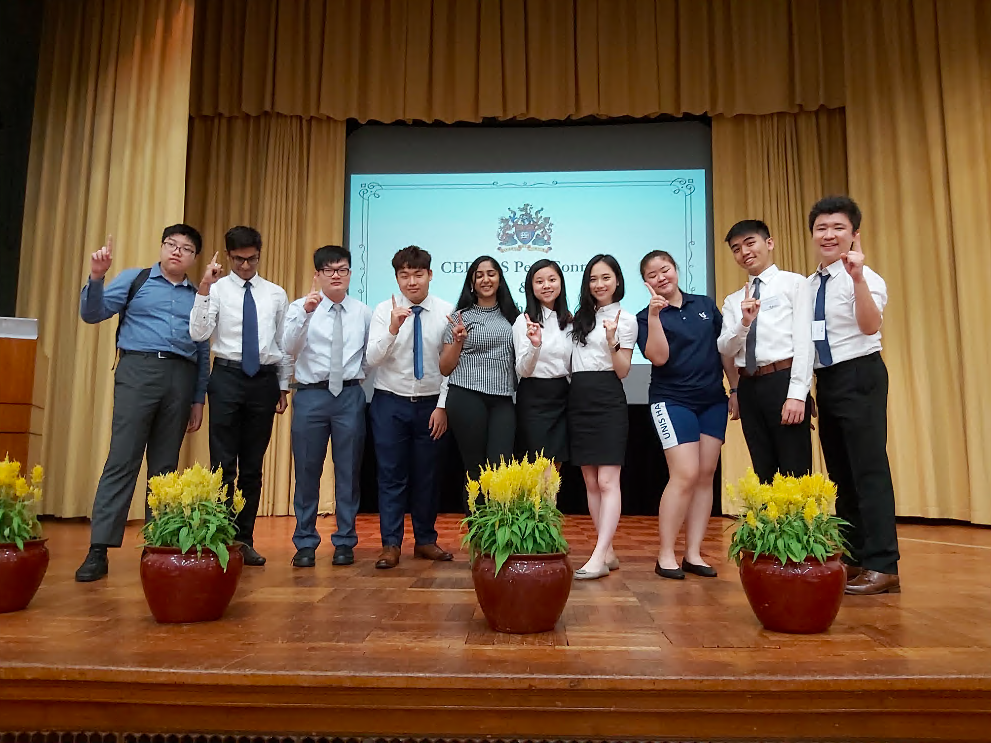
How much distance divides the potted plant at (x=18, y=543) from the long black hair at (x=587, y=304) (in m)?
1.72

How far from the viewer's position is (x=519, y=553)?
1811 millimetres

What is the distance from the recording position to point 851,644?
170 cm

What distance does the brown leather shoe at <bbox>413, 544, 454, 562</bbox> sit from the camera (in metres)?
3.08

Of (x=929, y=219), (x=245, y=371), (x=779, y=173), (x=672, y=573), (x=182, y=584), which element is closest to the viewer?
(x=182, y=584)

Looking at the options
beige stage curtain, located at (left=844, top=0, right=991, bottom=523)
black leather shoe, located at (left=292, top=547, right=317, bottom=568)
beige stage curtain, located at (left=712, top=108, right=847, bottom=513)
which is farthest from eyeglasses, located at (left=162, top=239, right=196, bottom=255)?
beige stage curtain, located at (left=844, top=0, right=991, bottom=523)

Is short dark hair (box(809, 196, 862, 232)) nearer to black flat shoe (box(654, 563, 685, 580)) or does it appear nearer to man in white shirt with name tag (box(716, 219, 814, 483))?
man in white shirt with name tag (box(716, 219, 814, 483))

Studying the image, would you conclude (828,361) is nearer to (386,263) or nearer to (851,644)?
(851,644)

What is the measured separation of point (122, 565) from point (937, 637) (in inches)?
108

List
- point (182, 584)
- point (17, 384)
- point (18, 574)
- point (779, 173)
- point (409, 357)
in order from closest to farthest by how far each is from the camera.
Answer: point (182, 584) → point (18, 574) → point (409, 357) → point (17, 384) → point (779, 173)

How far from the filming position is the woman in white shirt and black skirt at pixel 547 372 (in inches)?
107

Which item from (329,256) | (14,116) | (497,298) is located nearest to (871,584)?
(497,298)

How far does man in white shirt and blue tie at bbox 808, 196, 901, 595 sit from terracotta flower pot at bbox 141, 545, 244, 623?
188 centimetres

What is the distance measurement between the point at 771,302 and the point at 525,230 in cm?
313

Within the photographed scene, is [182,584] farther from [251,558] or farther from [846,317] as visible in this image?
[846,317]
